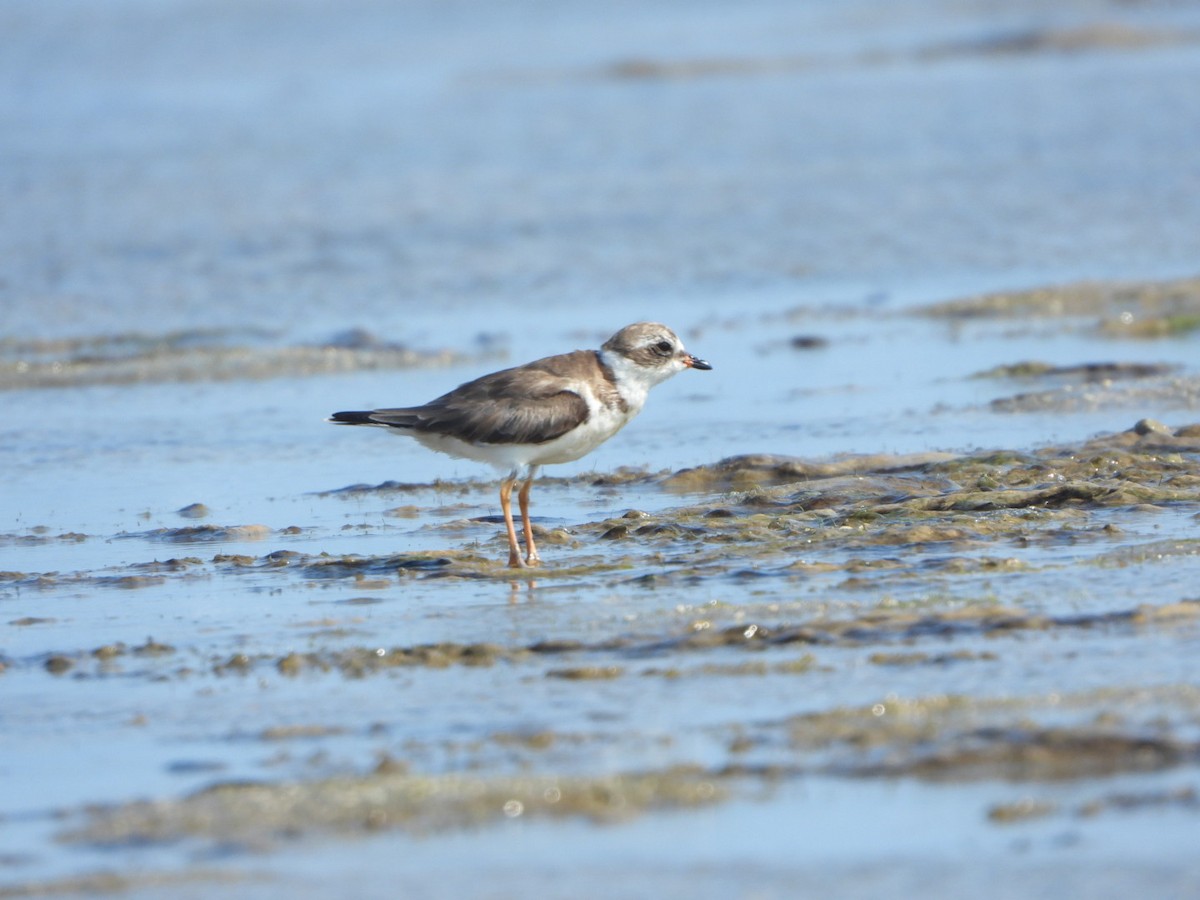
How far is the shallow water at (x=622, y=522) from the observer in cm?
454

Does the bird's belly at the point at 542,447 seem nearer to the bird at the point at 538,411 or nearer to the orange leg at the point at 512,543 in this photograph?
the bird at the point at 538,411

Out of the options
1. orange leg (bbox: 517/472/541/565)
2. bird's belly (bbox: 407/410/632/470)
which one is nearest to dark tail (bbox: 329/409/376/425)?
bird's belly (bbox: 407/410/632/470)

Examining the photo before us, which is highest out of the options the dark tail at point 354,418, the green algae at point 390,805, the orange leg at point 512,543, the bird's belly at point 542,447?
the dark tail at point 354,418

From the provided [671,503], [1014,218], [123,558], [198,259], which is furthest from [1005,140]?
[123,558]

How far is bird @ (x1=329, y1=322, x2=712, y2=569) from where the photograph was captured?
7953 mm

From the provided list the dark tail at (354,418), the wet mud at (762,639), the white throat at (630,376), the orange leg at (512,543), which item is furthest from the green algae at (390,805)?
the white throat at (630,376)

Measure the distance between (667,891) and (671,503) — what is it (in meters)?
4.66

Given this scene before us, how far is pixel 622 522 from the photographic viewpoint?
26.7 ft

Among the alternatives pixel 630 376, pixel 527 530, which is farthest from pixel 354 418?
pixel 630 376

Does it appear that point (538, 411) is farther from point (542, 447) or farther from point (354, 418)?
point (354, 418)

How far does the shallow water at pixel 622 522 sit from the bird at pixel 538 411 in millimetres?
400

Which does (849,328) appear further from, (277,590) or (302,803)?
(302,803)

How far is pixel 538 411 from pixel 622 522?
638 mm

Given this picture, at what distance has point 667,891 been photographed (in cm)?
413
